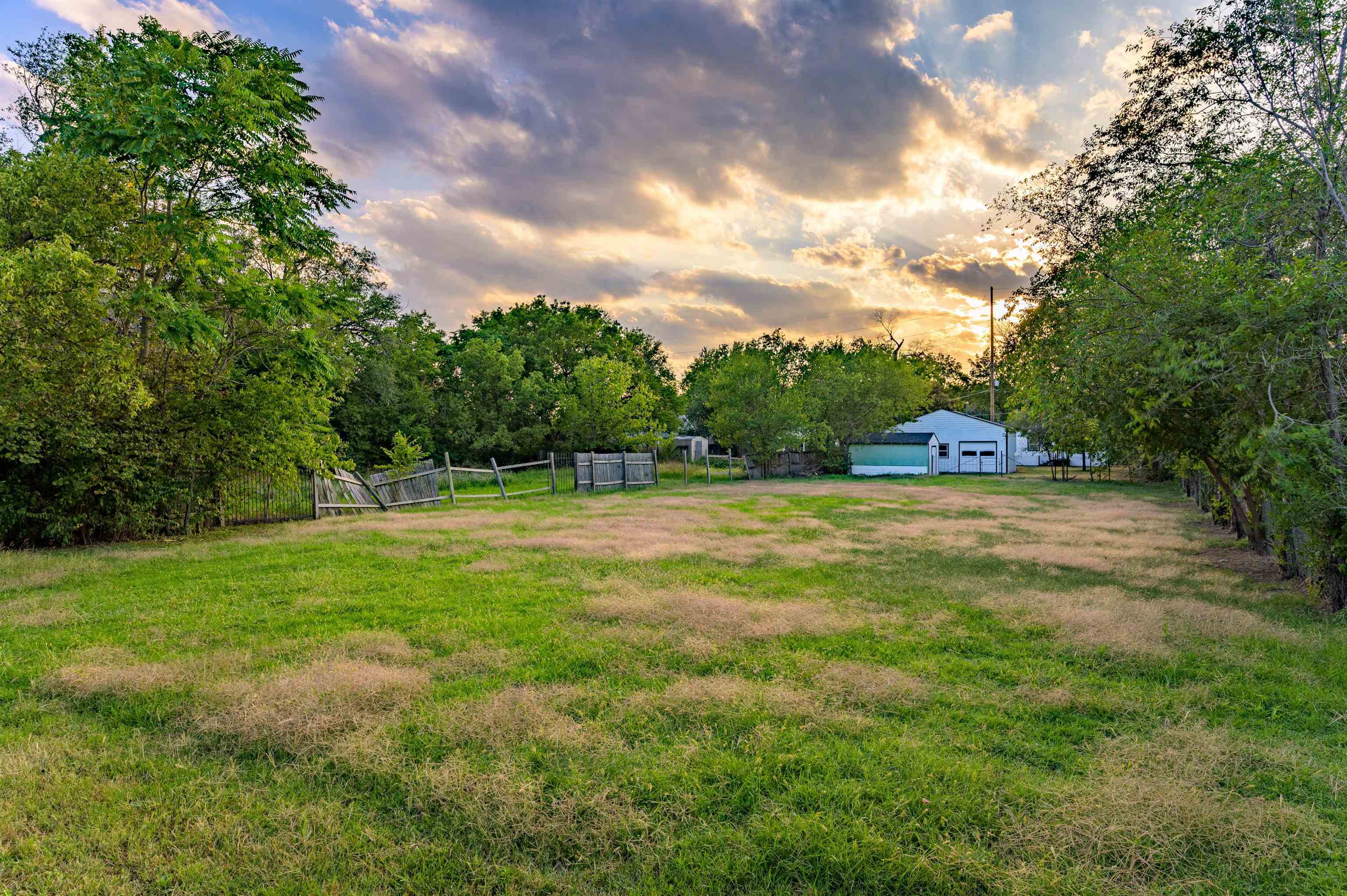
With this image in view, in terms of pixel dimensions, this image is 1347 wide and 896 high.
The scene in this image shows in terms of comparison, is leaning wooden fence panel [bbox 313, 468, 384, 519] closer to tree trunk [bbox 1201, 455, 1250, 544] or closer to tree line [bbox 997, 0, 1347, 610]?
tree line [bbox 997, 0, 1347, 610]

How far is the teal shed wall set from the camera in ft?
138

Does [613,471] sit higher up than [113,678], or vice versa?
[613,471]

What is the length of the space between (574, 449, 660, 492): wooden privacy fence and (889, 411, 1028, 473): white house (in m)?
23.2

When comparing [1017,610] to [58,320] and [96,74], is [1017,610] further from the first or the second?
[96,74]

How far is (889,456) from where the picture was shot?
4231 cm

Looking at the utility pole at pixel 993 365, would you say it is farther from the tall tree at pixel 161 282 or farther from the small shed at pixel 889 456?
the tall tree at pixel 161 282

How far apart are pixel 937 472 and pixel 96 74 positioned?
45.8 m

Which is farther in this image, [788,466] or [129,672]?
[788,466]

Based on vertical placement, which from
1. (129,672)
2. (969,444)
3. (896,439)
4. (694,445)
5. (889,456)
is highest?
(694,445)

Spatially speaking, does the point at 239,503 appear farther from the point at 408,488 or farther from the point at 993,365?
the point at 993,365

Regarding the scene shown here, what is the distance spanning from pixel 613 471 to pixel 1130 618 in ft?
71.2

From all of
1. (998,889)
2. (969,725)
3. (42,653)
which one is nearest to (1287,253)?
(969,725)

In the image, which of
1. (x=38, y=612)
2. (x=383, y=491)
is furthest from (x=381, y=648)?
(x=383, y=491)

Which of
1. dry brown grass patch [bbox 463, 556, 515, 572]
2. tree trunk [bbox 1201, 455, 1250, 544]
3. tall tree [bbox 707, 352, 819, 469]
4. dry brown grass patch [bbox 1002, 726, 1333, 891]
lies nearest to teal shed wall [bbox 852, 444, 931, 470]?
tall tree [bbox 707, 352, 819, 469]
